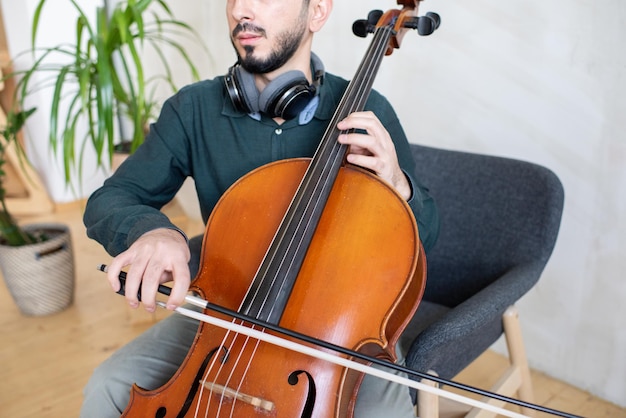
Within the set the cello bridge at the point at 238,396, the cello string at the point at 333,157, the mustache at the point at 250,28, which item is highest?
the mustache at the point at 250,28

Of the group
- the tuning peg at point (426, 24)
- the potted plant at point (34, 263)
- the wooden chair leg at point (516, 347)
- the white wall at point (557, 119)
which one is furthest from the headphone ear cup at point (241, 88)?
the potted plant at point (34, 263)

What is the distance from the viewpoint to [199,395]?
0.82 metres

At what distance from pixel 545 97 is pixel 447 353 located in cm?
85

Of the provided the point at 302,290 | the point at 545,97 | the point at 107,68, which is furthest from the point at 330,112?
the point at 107,68

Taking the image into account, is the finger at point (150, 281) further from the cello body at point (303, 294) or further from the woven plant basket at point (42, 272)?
the woven plant basket at point (42, 272)

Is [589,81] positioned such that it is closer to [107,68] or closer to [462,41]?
[462,41]

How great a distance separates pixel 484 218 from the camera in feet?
4.45

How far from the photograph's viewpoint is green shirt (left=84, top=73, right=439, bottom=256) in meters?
1.20

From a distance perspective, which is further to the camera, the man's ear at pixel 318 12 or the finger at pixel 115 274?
the man's ear at pixel 318 12

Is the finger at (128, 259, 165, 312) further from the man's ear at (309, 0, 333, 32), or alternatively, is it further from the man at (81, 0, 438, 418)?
the man's ear at (309, 0, 333, 32)

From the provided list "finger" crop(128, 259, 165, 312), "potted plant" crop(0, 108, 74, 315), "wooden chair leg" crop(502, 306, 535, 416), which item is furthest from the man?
"potted plant" crop(0, 108, 74, 315)

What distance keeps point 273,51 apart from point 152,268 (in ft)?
1.59

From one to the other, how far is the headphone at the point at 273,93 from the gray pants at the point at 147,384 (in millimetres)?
465

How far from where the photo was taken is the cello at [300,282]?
82 cm
